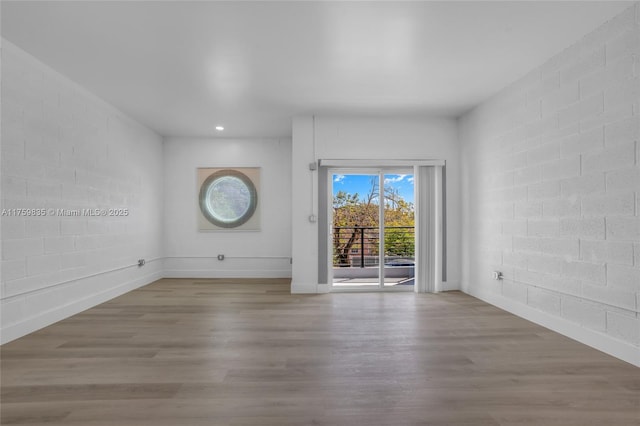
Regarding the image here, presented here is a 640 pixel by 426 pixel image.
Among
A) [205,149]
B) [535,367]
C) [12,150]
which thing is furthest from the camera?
[205,149]

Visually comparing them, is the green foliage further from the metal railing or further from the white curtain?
the white curtain

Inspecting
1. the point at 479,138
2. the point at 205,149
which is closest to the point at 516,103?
the point at 479,138

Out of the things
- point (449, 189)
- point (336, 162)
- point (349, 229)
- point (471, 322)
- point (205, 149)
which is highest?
point (205, 149)

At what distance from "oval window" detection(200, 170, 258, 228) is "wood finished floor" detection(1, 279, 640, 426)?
269cm

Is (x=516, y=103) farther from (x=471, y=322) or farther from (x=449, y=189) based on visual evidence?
(x=471, y=322)

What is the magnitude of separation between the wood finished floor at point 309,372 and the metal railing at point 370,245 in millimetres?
1578

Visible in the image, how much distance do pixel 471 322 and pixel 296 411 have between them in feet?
7.87

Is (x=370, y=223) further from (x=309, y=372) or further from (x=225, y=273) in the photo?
(x=309, y=372)

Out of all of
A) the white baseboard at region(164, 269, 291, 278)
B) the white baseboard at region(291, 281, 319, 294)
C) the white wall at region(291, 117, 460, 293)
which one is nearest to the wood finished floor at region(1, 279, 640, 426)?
the white baseboard at region(291, 281, 319, 294)

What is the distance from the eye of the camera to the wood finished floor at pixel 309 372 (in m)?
1.86

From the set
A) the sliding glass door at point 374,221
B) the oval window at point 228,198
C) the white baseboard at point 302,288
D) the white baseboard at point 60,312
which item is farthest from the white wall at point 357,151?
the white baseboard at point 60,312

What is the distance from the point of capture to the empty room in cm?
218

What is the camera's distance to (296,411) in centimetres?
189

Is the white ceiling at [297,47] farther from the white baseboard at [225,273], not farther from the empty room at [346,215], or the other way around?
the white baseboard at [225,273]
